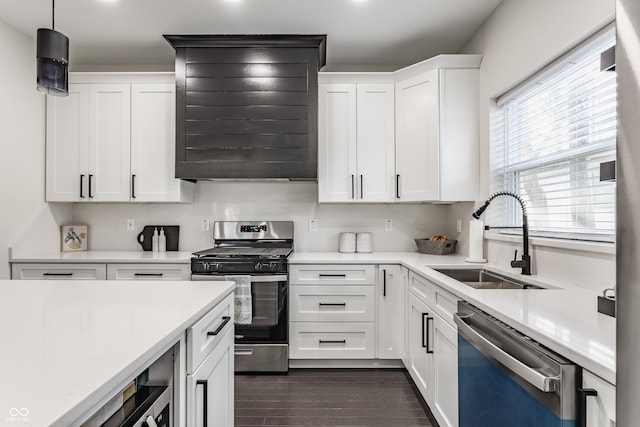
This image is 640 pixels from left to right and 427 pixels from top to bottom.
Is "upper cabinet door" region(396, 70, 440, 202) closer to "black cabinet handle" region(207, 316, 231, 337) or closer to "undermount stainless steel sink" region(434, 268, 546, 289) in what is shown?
"undermount stainless steel sink" region(434, 268, 546, 289)

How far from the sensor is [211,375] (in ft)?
4.60

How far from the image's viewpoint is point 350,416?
233 centimetres

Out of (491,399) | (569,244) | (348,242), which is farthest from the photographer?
(348,242)

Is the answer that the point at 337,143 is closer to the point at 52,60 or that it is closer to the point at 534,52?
the point at 534,52

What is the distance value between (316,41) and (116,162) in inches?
76.6

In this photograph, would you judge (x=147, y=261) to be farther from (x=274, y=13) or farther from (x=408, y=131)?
(x=408, y=131)

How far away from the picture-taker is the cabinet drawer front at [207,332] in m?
1.19

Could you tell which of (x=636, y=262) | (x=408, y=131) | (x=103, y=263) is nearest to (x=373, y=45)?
(x=408, y=131)

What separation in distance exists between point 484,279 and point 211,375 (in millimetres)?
1790

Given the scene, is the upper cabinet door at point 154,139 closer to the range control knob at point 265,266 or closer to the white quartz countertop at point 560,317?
the range control knob at point 265,266

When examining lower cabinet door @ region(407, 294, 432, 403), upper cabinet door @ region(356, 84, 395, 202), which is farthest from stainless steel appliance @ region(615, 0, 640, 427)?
upper cabinet door @ region(356, 84, 395, 202)

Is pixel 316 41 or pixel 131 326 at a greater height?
pixel 316 41

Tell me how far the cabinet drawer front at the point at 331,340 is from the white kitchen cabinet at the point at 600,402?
7.03ft

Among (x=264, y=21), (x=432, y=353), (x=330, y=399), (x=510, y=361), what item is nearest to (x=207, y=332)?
(x=510, y=361)
